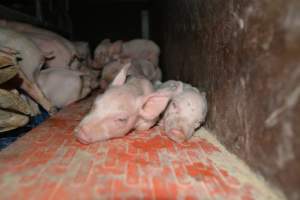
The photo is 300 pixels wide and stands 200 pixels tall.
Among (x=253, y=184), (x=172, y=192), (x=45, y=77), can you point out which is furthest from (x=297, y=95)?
(x=45, y=77)

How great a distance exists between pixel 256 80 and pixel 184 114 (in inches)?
33.2

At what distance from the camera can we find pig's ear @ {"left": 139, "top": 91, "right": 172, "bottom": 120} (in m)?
2.41

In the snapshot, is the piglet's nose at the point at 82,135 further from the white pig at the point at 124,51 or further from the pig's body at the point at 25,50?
the white pig at the point at 124,51

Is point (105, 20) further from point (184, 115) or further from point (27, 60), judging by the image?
point (184, 115)

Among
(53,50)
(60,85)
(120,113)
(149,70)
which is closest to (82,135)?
(120,113)

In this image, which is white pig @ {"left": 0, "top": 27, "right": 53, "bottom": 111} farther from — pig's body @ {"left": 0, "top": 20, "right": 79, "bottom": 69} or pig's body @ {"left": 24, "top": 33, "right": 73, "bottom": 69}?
pig's body @ {"left": 0, "top": 20, "right": 79, "bottom": 69}

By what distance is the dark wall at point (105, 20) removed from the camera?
834 centimetres

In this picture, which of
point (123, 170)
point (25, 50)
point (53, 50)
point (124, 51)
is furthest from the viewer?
point (124, 51)

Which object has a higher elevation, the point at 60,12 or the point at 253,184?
the point at 60,12

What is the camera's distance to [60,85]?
11.5ft

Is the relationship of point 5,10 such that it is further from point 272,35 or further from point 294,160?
point 294,160

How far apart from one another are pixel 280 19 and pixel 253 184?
0.94 metres

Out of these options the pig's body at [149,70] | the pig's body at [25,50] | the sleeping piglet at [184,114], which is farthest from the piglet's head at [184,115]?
the pig's body at [149,70]

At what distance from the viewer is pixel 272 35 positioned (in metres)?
1.52
